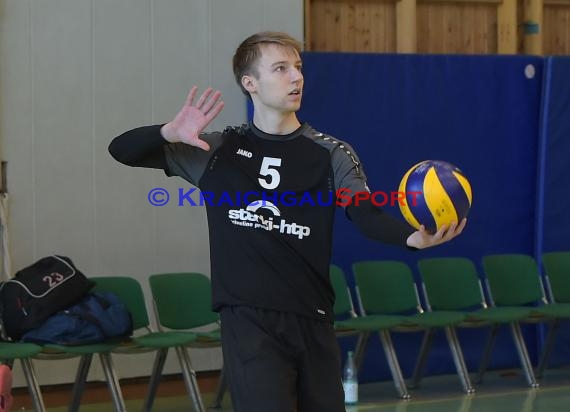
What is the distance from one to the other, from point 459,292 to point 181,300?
2307 millimetres

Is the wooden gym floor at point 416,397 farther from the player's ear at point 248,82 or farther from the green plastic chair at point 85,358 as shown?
the player's ear at point 248,82

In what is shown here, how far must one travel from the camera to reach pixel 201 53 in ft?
27.2

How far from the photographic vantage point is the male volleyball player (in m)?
3.38

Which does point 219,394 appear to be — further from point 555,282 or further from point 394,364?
point 555,282

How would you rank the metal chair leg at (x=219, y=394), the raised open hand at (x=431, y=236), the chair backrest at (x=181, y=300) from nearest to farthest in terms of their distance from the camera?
the raised open hand at (x=431, y=236) < the chair backrest at (x=181, y=300) < the metal chair leg at (x=219, y=394)

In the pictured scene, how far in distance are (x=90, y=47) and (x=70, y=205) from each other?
120cm

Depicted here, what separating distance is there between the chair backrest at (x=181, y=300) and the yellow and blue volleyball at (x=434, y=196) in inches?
156

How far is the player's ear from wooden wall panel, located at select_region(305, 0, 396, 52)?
5.23 metres

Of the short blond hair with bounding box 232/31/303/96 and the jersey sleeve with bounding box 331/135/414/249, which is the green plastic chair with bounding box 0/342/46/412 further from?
the jersey sleeve with bounding box 331/135/414/249

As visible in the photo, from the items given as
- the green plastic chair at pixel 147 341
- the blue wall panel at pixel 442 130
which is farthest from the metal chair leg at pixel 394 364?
the green plastic chair at pixel 147 341

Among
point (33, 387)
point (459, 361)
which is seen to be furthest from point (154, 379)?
point (459, 361)

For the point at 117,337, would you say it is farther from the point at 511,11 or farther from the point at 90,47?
the point at 511,11

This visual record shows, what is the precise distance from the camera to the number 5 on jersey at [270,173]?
361cm

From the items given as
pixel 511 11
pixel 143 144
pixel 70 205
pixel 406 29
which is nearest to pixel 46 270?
pixel 70 205
